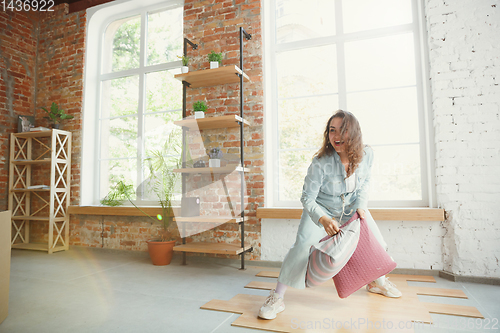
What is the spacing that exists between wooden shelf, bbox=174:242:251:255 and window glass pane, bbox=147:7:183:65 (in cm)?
261

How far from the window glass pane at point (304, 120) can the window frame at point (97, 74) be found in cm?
180

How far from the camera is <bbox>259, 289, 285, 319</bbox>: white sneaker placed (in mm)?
1984

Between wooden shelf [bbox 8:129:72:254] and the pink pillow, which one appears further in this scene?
wooden shelf [bbox 8:129:72:254]

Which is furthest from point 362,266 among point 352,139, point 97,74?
point 97,74

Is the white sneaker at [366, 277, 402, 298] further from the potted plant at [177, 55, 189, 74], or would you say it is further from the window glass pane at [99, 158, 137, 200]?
the window glass pane at [99, 158, 137, 200]

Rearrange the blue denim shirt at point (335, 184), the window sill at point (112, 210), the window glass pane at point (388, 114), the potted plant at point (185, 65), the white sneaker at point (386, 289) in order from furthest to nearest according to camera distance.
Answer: the window sill at point (112, 210) < the potted plant at point (185, 65) < the window glass pane at point (388, 114) < the white sneaker at point (386, 289) < the blue denim shirt at point (335, 184)

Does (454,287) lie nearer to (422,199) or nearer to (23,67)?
(422,199)

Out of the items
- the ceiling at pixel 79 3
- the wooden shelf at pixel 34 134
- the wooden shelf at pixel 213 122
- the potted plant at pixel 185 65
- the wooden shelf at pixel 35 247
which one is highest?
the ceiling at pixel 79 3

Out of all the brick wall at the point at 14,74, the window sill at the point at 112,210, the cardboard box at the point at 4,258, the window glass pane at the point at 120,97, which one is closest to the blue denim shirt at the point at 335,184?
the cardboard box at the point at 4,258

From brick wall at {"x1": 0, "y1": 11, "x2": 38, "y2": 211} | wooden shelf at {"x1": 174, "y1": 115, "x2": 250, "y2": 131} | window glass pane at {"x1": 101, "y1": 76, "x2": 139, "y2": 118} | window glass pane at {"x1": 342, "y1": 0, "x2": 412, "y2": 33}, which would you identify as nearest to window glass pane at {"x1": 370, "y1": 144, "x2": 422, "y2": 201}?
window glass pane at {"x1": 342, "y1": 0, "x2": 412, "y2": 33}

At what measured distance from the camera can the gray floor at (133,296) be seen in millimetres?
1913

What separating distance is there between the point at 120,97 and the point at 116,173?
3.74 feet

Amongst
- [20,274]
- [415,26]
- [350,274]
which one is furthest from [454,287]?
[20,274]

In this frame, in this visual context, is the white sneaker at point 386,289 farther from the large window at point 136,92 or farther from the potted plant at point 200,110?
the large window at point 136,92
